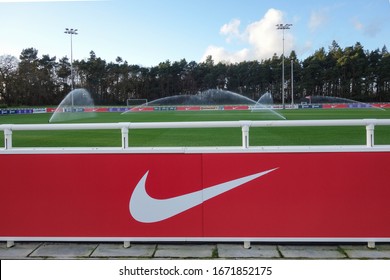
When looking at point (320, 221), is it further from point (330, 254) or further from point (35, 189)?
point (35, 189)

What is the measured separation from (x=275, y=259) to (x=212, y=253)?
0.61 metres

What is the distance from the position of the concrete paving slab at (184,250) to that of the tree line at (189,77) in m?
59.7

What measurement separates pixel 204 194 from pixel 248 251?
Answer: 28.5 inches

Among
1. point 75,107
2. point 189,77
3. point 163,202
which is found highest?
point 189,77

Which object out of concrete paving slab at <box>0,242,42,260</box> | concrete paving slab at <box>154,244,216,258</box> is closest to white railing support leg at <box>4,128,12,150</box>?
concrete paving slab at <box>0,242,42,260</box>

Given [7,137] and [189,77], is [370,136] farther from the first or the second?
[189,77]

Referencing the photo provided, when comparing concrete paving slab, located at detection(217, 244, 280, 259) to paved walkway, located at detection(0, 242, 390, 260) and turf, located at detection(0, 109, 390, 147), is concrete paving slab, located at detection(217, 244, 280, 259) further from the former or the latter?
turf, located at detection(0, 109, 390, 147)

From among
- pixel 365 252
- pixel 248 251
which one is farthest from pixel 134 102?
pixel 365 252

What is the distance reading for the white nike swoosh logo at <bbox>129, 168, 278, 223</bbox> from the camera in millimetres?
3584

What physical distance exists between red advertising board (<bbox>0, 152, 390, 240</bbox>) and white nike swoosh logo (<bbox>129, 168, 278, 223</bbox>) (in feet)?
0.03

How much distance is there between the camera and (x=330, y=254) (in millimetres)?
3445

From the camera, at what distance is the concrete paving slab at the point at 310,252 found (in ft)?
11.2

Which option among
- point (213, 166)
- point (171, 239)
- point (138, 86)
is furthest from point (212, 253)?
point (138, 86)

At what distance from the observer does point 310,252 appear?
349 cm
